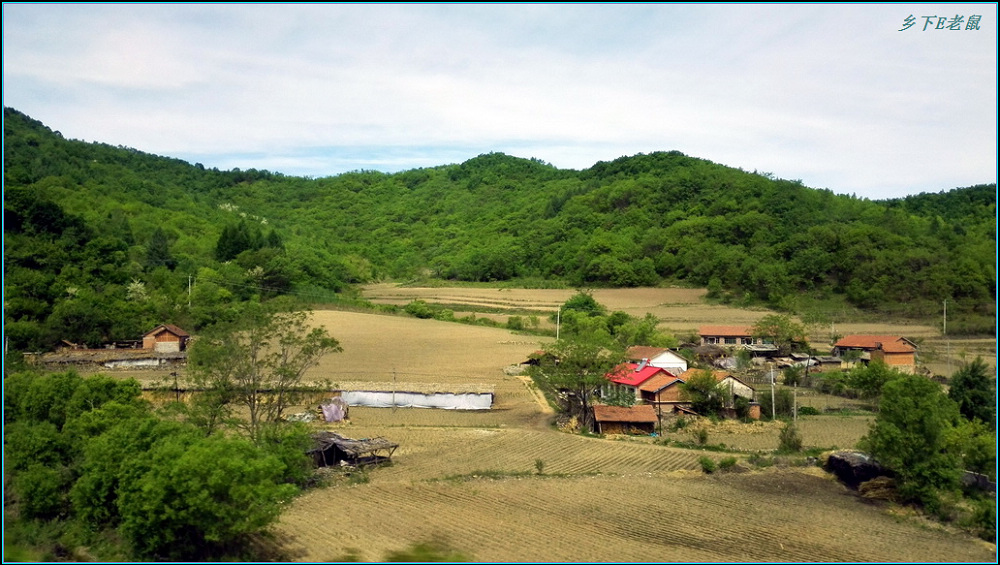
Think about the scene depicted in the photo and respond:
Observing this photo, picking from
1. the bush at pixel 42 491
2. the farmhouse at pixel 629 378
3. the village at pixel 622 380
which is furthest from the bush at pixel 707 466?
the bush at pixel 42 491

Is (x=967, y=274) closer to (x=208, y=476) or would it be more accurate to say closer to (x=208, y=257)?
(x=208, y=476)

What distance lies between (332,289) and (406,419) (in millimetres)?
38888

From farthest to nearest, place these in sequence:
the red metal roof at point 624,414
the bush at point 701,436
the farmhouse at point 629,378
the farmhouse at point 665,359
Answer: the farmhouse at point 665,359, the farmhouse at point 629,378, the red metal roof at point 624,414, the bush at point 701,436

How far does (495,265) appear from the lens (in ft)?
245

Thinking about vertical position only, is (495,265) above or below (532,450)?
above

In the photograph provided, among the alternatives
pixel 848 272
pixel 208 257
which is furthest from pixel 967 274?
pixel 208 257

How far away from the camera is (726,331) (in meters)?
39.2

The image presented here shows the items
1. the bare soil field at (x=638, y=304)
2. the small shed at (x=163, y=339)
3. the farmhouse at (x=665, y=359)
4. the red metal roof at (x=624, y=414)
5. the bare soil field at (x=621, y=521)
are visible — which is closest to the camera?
the bare soil field at (x=621, y=521)

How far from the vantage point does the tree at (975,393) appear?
22.1 m

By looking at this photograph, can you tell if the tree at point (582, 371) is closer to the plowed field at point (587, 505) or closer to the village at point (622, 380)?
the village at point (622, 380)

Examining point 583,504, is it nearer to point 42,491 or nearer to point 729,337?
point 42,491

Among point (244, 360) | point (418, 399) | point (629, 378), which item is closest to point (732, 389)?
point (629, 378)

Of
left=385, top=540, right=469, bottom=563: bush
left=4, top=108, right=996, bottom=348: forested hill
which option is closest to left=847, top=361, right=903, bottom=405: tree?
left=4, top=108, right=996, bottom=348: forested hill

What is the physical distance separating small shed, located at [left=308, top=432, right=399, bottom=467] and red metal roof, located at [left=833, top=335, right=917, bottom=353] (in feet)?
74.8
